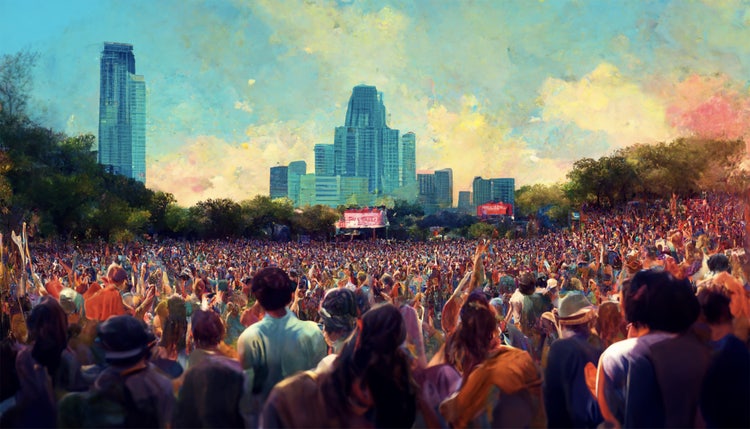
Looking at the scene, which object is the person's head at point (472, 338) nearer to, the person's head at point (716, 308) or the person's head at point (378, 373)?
the person's head at point (378, 373)

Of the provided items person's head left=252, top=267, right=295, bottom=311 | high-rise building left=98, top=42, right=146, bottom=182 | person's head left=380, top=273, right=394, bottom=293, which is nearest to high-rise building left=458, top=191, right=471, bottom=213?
high-rise building left=98, top=42, right=146, bottom=182

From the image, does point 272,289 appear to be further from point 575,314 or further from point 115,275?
point 115,275

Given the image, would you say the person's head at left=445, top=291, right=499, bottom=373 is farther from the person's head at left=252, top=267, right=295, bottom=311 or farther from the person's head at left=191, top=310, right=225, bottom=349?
the person's head at left=191, top=310, right=225, bottom=349

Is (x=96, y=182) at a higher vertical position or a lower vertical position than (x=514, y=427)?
higher

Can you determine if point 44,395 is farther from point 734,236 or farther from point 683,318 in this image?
point 734,236

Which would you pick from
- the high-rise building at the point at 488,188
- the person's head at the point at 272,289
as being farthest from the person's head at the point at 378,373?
the high-rise building at the point at 488,188

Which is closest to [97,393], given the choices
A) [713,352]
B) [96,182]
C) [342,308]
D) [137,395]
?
[137,395]
